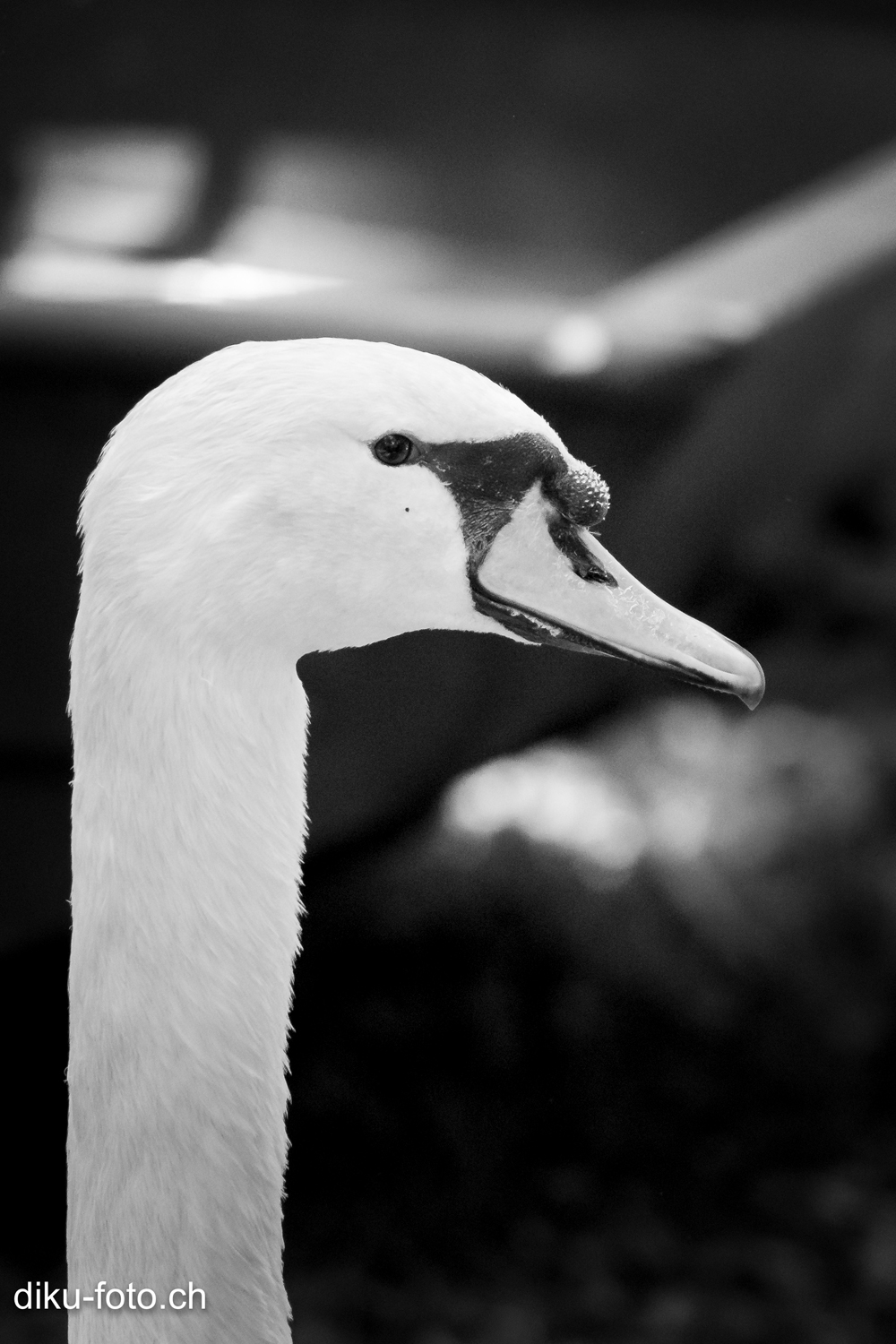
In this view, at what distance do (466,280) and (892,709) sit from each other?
533 millimetres

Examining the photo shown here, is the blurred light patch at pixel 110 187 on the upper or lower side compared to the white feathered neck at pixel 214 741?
upper

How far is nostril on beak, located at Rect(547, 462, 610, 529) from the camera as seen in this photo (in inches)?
34.8

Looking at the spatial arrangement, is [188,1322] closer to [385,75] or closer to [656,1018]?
[656,1018]

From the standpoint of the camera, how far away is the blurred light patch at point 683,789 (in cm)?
118

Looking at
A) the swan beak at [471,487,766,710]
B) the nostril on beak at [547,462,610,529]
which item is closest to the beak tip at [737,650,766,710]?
the swan beak at [471,487,766,710]

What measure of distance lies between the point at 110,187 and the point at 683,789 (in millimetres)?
690

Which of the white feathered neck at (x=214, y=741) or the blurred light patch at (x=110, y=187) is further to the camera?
the blurred light patch at (x=110, y=187)

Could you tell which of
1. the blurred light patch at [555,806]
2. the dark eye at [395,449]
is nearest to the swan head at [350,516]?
the dark eye at [395,449]

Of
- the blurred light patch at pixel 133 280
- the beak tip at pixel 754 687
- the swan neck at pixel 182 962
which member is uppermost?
the blurred light patch at pixel 133 280

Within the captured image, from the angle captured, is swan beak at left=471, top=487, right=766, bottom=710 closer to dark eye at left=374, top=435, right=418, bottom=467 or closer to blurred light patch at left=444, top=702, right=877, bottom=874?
dark eye at left=374, top=435, right=418, bottom=467

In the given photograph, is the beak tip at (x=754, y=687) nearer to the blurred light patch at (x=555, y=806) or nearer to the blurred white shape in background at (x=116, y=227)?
the blurred light patch at (x=555, y=806)

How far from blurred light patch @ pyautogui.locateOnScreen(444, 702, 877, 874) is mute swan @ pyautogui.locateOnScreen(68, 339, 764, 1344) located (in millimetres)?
278

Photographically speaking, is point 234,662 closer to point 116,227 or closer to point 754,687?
point 754,687

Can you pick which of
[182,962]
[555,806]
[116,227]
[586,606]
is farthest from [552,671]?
[116,227]
